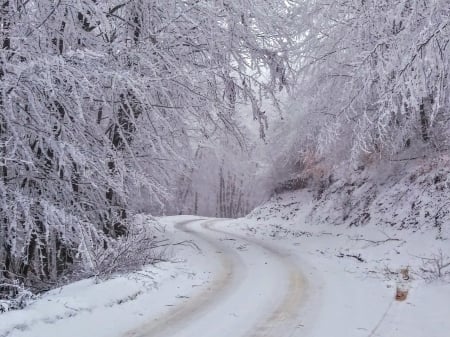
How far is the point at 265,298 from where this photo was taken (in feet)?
25.0

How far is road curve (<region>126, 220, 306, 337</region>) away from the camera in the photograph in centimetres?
577

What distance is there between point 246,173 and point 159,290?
40105mm

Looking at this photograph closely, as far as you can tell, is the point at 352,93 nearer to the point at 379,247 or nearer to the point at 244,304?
the point at 379,247

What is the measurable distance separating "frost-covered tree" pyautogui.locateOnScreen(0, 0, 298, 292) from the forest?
3 cm

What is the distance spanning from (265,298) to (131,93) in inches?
170

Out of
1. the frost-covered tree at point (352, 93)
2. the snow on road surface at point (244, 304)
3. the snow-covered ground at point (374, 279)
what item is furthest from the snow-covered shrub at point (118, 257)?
the frost-covered tree at point (352, 93)

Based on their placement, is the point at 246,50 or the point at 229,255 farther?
the point at 229,255

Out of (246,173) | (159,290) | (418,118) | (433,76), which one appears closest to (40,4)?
(159,290)

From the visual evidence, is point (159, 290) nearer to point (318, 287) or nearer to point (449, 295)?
point (318, 287)

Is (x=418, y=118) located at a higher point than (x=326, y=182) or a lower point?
higher

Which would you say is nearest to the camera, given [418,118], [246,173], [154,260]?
[154,260]

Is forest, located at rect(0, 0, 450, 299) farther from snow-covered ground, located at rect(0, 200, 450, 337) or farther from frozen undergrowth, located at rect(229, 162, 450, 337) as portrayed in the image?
frozen undergrowth, located at rect(229, 162, 450, 337)

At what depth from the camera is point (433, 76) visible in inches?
316

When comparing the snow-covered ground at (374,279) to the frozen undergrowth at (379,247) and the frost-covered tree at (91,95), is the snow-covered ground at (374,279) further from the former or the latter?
the frost-covered tree at (91,95)
